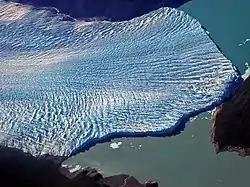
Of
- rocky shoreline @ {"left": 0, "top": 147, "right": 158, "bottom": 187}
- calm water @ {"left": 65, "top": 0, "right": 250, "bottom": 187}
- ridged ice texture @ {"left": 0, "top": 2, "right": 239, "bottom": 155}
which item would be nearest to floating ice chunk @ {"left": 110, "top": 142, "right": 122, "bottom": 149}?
calm water @ {"left": 65, "top": 0, "right": 250, "bottom": 187}

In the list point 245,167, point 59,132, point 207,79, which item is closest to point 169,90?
point 207,79

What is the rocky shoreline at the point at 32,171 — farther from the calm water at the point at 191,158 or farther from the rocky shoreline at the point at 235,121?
the calm water at the point at 191,158

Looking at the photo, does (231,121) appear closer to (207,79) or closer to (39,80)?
(207,79)

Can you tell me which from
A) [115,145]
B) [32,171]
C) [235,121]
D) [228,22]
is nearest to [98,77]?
[32,171]

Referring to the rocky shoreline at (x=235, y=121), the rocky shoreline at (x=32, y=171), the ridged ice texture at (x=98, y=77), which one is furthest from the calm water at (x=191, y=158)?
the rocky shoreline at (x=32, y=171)

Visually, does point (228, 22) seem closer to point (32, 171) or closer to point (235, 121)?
point (235, 121)

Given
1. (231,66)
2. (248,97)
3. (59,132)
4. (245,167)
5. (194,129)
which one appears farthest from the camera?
(245,167)

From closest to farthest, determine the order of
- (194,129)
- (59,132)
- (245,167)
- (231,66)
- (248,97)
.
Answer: (59,132)
(231,66)
(248,97)
(194,129)
(245,167)
